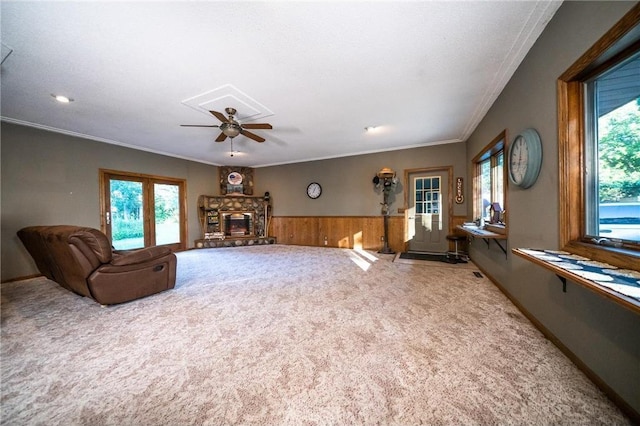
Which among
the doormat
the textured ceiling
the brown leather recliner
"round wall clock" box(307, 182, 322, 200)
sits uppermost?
the textured ceiling

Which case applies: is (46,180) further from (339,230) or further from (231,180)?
(339,230)

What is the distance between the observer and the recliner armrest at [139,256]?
237 cm

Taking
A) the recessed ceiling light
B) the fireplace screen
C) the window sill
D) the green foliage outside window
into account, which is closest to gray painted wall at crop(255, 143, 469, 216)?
the fireplace screen

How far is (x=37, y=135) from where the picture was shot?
366 centimetres

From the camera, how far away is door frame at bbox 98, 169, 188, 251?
4.41m

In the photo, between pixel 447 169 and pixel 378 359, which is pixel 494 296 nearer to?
pixel 378 359

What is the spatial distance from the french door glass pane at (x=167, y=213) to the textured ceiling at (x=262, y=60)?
78.3 inches

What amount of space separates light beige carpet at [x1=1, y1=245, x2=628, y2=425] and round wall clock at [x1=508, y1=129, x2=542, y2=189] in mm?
1363

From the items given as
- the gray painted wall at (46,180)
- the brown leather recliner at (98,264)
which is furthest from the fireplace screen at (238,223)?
the brown leather recliner at (98,264)

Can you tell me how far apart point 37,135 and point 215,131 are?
2.99 m

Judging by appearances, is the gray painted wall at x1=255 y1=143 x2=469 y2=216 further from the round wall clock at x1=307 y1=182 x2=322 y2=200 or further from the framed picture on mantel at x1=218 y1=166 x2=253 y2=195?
the framed picture on mantel at x1=218 y1=166 x2=253 y2=195

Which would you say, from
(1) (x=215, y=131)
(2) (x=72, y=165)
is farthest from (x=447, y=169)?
(2) (x=72, y=165)

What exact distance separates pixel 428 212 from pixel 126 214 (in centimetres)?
721

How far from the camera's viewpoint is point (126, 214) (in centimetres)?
486
